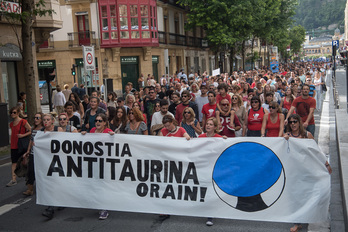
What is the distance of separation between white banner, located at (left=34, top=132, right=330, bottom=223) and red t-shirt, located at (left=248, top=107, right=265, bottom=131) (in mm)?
2673

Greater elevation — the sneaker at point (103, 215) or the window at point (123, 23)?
the window at point (123, 23)

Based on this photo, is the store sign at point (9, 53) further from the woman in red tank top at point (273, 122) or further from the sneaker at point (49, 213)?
the woman in red tank top at point (273, 122)

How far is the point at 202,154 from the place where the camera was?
612 cm

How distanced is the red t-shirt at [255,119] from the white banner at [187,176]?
267cm

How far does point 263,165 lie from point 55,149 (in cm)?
316

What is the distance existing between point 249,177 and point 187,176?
33.9 inches

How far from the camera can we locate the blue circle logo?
5.81 metres

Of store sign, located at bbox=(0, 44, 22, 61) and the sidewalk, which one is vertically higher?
store sign, located at bbox=(0, 44, 22, 61)

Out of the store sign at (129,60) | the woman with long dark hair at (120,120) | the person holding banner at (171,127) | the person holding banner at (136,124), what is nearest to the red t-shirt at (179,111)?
the woman with long dark hair at (120,120)

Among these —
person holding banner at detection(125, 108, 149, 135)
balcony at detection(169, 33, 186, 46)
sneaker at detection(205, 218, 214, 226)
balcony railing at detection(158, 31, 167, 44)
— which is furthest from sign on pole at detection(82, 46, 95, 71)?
balcony at detection(169, 33, 186, 46)

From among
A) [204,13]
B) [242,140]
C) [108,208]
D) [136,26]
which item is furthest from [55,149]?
[204,13]

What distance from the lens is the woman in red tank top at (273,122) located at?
7.97 meters

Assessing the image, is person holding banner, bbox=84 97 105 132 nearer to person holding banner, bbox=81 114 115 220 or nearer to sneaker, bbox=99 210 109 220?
person holding banner, bbox=81 114 115 220

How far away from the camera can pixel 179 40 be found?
136 feet
